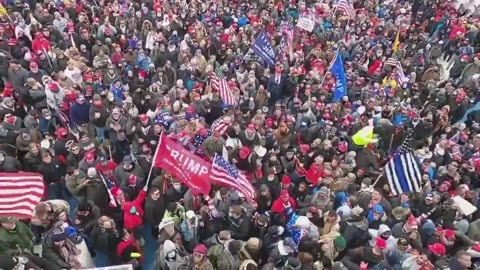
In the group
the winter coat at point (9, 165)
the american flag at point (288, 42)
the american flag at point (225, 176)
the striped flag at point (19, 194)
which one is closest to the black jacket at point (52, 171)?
the winter coat at point (9, 165)

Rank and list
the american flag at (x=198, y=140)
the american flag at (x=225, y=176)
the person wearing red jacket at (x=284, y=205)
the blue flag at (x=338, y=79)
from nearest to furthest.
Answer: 1. the american flag at (x=225, y=176)
2. the person wearing red jacket at (x=284, y=205)
3. the american flag at (x=198, y=140)
4. the blue flag at (x=338, y=79)

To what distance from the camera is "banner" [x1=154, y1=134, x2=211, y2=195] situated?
7543 millimetres

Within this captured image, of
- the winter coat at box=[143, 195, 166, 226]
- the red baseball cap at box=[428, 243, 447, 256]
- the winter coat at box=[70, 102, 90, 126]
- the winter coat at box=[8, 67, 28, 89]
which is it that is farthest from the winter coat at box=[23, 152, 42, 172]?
the red baseball cap at box=[428, 243, 447, 256]

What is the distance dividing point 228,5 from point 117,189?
35.9ft

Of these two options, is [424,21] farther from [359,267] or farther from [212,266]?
[212,266]

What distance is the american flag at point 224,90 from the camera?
1107cm

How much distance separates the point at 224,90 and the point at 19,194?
5.49 metres

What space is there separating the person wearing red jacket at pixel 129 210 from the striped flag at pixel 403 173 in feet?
14.5

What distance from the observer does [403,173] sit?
8.59 metres

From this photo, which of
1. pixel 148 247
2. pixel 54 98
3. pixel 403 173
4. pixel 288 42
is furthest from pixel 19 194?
pixel 288 42

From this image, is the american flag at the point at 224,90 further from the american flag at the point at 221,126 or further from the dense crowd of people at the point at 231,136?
the american flag at the point at 221,126

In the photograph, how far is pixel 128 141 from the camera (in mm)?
9562

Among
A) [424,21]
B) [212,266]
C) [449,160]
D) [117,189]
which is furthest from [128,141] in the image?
[424,21]

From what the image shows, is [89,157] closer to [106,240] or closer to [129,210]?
[129,210]
